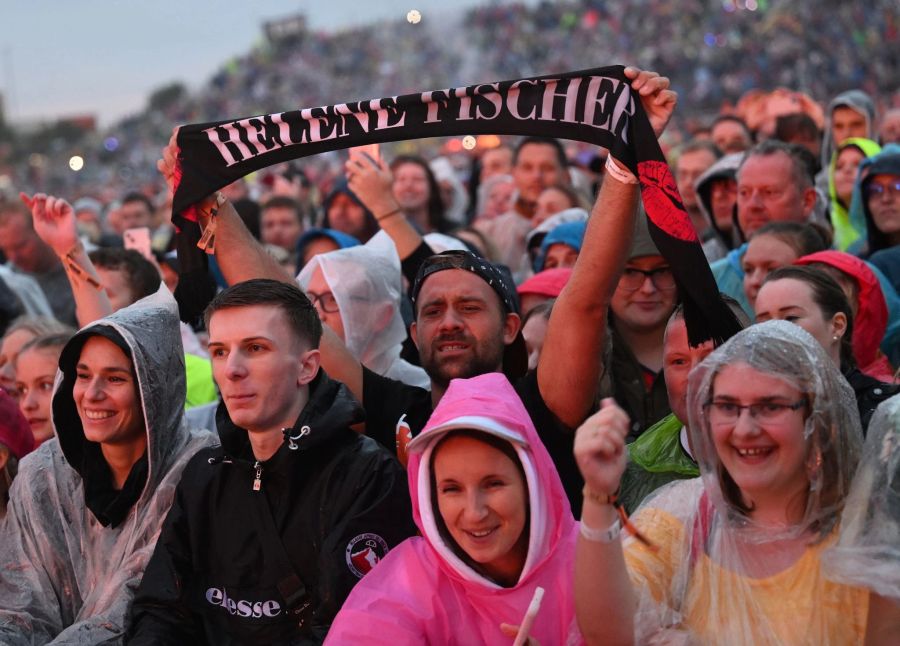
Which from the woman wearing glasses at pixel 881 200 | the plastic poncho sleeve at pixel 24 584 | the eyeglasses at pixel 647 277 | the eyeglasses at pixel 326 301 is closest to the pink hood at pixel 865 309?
the eyeglasses at pixel 647 277

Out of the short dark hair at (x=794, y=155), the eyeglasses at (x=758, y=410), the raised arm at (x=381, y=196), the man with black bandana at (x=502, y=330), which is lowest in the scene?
the eyeglasses at (x=758, y=410)

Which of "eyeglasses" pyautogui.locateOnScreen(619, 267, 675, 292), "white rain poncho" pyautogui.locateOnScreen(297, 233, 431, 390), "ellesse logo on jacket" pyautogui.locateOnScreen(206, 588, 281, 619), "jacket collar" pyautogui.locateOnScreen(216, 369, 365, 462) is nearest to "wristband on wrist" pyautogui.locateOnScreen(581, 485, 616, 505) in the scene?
"jacket collar" pyautogui.locateOnScreen(216, 369, 365, 462)

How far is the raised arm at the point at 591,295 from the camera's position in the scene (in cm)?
377

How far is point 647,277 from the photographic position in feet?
15.9

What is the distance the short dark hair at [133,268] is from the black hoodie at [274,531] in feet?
8.26

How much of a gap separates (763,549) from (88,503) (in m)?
2.34

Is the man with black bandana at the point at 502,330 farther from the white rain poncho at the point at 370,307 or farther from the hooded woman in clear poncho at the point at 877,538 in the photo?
the hooded woman in clear poncho at the point at 877,538

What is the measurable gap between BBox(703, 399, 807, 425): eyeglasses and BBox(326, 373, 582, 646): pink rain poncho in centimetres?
47

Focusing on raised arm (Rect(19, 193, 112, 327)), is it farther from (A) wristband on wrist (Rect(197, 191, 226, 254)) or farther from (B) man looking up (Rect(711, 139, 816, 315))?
(B) man looking up (Rect(711, 139, 816, 315))

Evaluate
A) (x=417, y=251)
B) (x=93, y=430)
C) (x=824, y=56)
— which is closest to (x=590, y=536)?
(x=93, y=430)

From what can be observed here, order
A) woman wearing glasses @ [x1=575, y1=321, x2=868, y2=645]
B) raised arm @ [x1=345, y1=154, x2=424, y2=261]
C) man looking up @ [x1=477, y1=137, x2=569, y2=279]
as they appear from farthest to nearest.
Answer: man looking up @ [x1=477, y1=137, x2=569, y2=279] < raised arm @ [x1=345, y1=154, x2=424, y2=261] < woman wearing glasses @ [x1=575, y1=321, x2=868, y2=645]

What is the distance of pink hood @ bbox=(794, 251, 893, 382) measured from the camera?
4.81 meters

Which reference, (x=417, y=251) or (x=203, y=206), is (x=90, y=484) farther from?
(x=417, y=251)

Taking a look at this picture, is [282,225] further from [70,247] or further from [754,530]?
[754,530]
